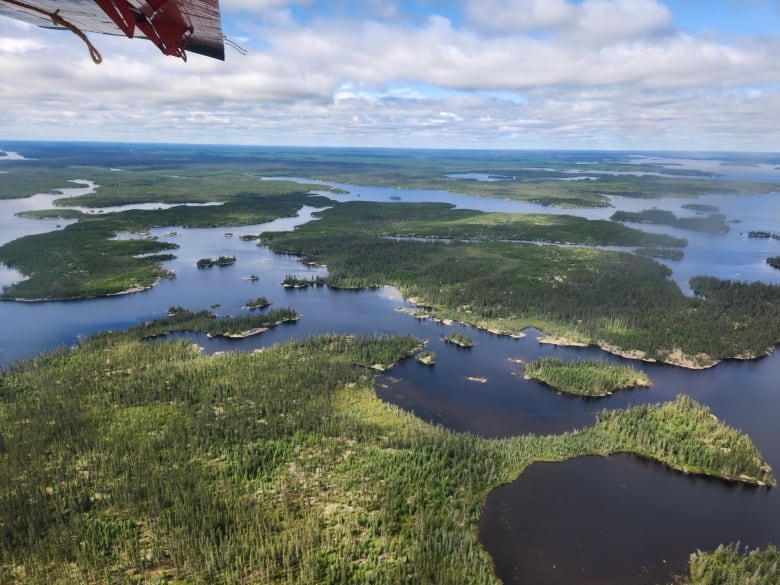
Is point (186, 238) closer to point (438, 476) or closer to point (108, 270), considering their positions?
point (108, 270)

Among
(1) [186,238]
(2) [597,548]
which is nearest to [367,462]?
(2) [597,548]

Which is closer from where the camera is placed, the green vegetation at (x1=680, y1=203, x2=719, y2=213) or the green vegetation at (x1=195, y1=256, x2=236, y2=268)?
the green vegetation at (x1=195, y1=256, x2=236, y2=268)

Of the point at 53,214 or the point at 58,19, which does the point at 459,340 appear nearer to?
the point at 58,19

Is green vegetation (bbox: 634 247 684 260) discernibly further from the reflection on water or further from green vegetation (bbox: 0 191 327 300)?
green vegetation (bbox: 0 191 327 300)

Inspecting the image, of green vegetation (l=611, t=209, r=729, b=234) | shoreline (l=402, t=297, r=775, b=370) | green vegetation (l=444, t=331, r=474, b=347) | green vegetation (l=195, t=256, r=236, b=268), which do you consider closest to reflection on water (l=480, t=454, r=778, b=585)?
shoreline (l=402, t=297, r=775, b=370)

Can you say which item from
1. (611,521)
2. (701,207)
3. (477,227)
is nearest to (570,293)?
(611,521)

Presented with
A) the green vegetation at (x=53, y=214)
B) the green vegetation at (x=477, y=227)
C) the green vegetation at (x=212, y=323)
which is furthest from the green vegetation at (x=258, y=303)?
the green vegetation at (x=53, y=214)

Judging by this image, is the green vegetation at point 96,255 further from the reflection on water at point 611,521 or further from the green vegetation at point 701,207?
the green vegetation at point 701,207
